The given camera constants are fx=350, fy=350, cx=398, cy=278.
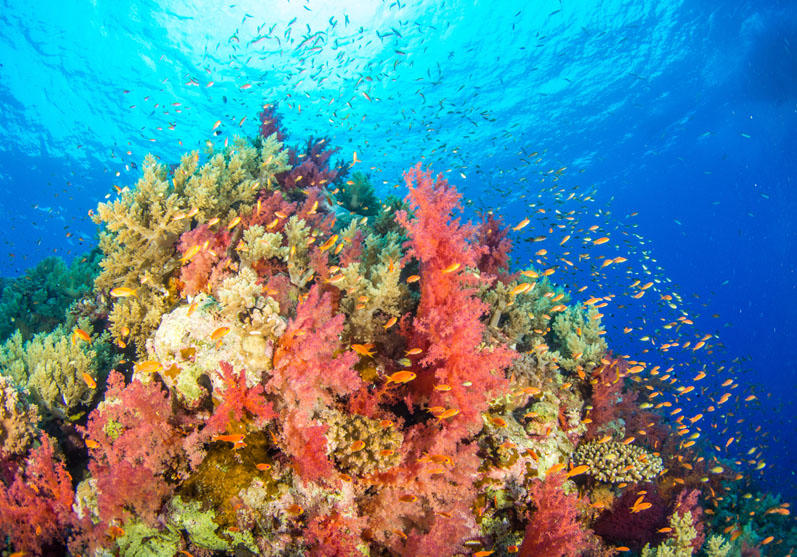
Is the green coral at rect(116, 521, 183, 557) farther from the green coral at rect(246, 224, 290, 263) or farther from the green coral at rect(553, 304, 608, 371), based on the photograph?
the green coral at rect(553, 304, 608, 371)

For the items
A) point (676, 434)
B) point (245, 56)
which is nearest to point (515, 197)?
point (245, 56)

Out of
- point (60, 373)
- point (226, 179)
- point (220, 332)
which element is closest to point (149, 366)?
point (220, 332)

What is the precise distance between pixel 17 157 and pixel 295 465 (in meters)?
42.8

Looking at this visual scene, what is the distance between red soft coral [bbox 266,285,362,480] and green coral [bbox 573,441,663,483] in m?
4.32

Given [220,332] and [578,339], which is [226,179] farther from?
[578,339]

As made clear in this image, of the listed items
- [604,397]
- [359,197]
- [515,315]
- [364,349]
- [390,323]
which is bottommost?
[364,349]

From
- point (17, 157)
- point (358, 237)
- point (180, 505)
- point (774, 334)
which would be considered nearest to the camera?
point (180, 505)

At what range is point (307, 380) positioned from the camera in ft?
11.9

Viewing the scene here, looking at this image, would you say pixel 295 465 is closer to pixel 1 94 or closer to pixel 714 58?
pixel 1 94

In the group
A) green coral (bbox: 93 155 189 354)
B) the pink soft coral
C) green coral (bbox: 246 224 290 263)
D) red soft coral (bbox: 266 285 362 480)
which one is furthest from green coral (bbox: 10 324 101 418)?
red soft coral (bbox: 266 285 362 480)

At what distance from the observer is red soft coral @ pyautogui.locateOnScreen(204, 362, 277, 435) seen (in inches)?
141

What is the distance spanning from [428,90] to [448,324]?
30602mm

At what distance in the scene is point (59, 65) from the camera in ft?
78.4

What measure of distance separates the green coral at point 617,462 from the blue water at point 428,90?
723 cm
